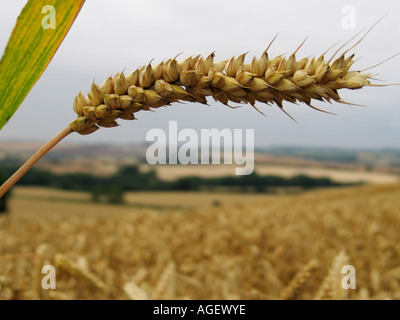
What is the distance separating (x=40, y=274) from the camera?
1.89m

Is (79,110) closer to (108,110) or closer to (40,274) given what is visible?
(108,110)

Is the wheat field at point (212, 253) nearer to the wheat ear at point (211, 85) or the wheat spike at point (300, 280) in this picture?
the wheat spike at point (300, 280)

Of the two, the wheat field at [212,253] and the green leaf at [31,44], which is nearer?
the green leaf at [31,44]

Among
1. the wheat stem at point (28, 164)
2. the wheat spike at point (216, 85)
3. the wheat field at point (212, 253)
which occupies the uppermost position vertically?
the wheat spike at point (216, 85)

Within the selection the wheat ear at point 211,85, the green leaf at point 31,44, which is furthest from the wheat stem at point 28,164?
the green leaf at point 31,44

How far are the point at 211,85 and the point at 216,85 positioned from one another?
1cm

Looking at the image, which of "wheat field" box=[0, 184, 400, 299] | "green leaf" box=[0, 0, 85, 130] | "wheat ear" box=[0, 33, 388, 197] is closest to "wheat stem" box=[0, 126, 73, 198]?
"wheat ear" box=[0, 33, 388, 197]

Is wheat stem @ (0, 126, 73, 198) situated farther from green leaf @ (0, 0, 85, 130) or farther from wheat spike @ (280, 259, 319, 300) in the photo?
wheat spike @ (280, 259, 319, 300)

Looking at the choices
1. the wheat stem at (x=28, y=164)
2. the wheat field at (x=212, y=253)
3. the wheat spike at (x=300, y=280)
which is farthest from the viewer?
the wheat field at (x=212, y=253)

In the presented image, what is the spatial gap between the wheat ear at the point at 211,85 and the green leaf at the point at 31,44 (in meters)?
0.11

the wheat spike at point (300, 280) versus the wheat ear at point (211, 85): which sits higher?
the wheat ear at point (211, 85)

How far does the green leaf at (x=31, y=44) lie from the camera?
2.27 ft
